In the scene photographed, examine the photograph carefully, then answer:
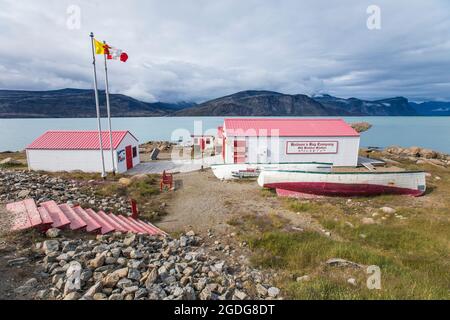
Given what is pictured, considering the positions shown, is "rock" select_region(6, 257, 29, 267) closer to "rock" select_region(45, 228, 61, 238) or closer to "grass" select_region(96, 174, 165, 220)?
"rock" select_region(45, 228, 61, 238)

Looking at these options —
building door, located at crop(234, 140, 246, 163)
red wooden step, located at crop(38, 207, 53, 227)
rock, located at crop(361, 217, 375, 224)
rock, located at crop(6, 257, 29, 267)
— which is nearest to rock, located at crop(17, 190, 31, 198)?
red wooden step, located at crop(38, 207, 53, 227)

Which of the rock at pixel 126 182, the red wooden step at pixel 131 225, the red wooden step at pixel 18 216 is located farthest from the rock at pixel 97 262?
the rock at pixel 126 182

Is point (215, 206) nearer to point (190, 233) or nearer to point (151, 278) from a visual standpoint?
point (190, 233)

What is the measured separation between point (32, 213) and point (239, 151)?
624 inches

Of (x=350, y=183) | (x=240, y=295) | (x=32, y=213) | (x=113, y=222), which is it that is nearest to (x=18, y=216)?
(x=32, y=213)

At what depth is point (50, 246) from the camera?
223 inches

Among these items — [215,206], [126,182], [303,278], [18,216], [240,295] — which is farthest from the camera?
[126,182]

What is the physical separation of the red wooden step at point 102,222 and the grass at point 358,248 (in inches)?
190

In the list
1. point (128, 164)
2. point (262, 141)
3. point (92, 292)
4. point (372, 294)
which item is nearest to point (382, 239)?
point (372, 294)

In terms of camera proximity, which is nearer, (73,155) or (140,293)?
(140,293)

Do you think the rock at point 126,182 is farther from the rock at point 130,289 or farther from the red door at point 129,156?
the rock at point 130,289

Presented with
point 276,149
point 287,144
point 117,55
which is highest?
point 117,55

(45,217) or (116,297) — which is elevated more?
(45,217)

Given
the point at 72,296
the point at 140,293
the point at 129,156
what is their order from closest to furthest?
1. the point at 72,296
2. the point at 140,293
3. the point at 129,156
